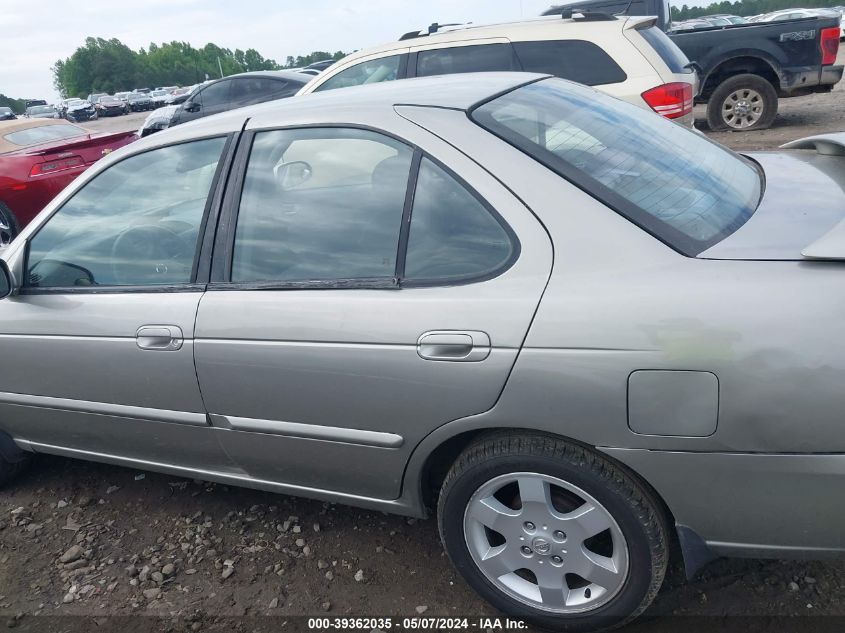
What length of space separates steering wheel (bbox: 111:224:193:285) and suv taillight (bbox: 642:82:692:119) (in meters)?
4.51

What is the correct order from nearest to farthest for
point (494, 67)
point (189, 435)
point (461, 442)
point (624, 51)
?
point (461, 442)
point (189, 435)
point (624, 51)
point (494, 67)

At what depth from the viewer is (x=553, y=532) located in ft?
7.11

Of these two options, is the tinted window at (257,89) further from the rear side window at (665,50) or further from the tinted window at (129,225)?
the tinted window at (129,225)

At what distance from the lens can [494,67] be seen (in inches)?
274

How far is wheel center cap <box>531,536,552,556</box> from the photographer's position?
219cm

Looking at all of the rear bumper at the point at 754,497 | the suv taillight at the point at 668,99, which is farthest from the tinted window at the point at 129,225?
the suv taillight at the point at 668,99

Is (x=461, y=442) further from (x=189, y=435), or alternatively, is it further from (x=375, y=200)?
(x=189, y=435)

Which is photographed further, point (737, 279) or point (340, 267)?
point (340, 267)

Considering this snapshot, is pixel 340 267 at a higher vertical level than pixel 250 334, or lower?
higher

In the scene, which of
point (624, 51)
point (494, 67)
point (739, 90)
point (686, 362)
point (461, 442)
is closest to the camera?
point (686, 362)

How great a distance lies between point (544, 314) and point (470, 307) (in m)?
0.21

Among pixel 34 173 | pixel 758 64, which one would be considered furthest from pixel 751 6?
pixel 34 173

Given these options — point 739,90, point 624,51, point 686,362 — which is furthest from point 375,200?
point 739,90

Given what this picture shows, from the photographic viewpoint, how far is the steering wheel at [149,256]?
267 centimetres
